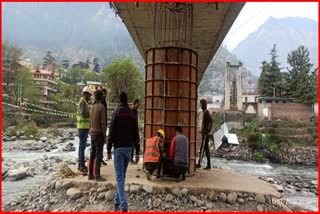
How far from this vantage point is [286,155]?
1398 inches

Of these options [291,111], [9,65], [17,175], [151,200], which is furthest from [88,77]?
[151,200]

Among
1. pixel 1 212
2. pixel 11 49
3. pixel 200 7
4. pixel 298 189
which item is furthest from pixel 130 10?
pixel 11 49

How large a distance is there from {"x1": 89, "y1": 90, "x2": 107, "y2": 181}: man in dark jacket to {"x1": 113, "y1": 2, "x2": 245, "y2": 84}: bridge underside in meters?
3.68

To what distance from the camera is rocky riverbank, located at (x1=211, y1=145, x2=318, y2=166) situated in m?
34.5

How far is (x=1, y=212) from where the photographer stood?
7.48 meters

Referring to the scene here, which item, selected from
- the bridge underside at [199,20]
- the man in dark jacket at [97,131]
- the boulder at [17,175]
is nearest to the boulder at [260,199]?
the man in dark jacket at [97,131]

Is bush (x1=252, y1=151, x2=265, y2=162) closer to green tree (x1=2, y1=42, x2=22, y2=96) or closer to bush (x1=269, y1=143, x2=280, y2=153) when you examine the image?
bush (x1=269, y1=143, x2=280, y2=153)

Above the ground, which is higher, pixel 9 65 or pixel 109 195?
pixel 9 65

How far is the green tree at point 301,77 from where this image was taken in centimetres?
4465

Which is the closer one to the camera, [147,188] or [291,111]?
[147,188]

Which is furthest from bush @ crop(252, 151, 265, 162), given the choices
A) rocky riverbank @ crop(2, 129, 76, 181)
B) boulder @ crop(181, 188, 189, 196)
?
boulder @ crop(181, 188, 189, 196)

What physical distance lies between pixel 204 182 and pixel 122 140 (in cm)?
285

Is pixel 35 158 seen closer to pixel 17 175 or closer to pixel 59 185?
pixel 17 175

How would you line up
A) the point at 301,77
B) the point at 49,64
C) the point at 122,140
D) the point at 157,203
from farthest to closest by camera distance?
the point at 49,64 < the point at 301,77 < the point at 157,203 < the point at 122,140
